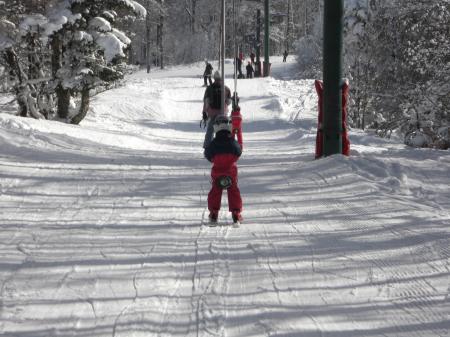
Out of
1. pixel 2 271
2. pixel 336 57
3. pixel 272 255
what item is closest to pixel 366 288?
pixel 272 255

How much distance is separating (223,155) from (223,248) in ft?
4.36

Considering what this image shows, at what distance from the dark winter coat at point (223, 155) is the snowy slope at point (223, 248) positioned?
0.62m

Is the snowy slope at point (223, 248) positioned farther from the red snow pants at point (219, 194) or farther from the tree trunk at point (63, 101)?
the tree trunk at point (63, 101)

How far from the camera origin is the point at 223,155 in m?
6.30

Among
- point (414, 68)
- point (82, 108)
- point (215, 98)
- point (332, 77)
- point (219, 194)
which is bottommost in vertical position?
point (219, 194)

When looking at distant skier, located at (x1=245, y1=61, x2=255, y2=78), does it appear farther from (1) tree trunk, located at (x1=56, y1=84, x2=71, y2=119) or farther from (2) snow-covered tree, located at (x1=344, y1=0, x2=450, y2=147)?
(1) tree trunk, located at (x1=56, y1=84, x2=71, y2=119)

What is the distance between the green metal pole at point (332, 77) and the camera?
10.0 metres

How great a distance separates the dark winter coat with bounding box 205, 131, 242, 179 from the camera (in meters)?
6.27

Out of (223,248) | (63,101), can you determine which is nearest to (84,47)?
(63,101)

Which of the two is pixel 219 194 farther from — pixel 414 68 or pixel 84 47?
pixel 84 47

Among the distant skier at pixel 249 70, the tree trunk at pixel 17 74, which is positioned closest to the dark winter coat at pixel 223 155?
the tree trunk at pixel 17 74

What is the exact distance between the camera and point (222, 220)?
6.47 meters

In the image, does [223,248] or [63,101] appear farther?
[63,101]

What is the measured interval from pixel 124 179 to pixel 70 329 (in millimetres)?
5448
